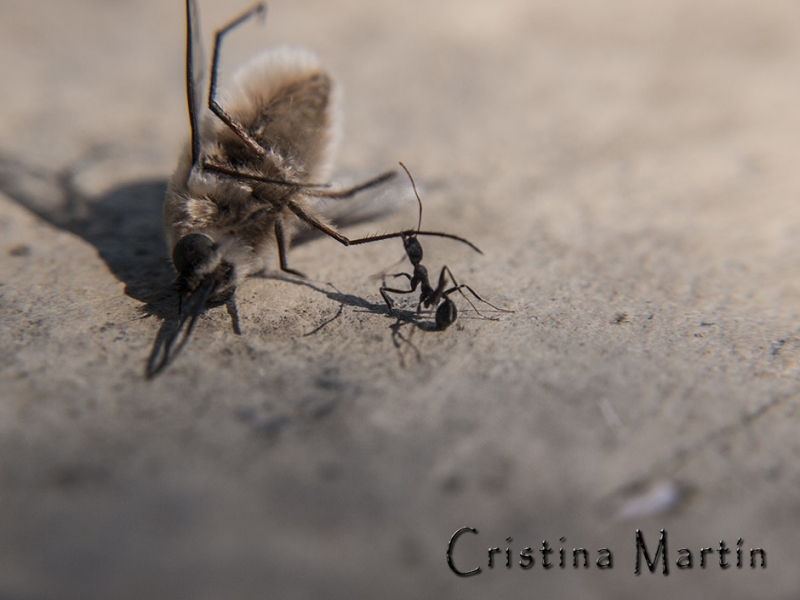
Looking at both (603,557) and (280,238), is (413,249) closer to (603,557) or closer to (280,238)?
(280,238)

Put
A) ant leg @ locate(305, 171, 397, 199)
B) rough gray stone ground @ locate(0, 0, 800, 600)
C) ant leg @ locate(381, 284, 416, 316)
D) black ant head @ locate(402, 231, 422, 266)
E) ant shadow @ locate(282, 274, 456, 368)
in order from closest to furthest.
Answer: rough gray stone ground @ locate(0, 0, 800, 600) < ant shadow @ locate(282, 274, 456, 368) < ant leg @ locate(381, 284, 416, 316) < black ant head @ locate(402, 231, 422, 266) < ant leg @ locate(305, 171, 397, 199)

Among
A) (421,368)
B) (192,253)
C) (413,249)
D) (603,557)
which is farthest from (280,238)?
(603,557)

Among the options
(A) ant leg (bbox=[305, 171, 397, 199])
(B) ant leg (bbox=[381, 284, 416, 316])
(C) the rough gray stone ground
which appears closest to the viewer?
(C) the rough gray stone ground

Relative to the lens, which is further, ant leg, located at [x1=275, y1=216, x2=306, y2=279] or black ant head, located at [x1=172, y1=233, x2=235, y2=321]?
ant leg, located at [x1=275, y1=216, x2=306, y2=279]

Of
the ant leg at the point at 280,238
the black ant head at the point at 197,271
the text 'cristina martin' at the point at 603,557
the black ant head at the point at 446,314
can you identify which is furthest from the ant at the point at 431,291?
the text 'cristina martin' at the point at 603,557

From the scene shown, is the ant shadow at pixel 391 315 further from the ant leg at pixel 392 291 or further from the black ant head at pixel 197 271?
the black ant head at pixel 197 271

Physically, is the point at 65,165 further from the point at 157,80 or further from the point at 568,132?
the point at 568,132

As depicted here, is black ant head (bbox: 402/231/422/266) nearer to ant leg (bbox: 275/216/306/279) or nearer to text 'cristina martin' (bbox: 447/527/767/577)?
ant leg (bbox: 275/216/306/279)

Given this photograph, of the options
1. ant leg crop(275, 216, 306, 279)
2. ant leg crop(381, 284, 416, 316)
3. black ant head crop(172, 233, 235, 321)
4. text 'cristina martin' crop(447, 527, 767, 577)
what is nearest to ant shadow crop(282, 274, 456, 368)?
ant leg crop(381, 284, 416, 316)
